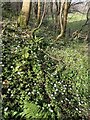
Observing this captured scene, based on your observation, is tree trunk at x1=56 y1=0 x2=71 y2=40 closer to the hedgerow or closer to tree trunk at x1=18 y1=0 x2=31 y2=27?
the hedgerow

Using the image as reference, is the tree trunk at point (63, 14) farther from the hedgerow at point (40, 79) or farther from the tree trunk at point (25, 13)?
the tree trunk at point (25, 13)

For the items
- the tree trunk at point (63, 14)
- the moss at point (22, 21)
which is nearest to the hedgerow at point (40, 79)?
the moss at point (22, 21)

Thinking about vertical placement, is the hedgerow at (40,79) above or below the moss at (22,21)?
below

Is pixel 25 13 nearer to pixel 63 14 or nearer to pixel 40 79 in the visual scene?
pixel 63 14

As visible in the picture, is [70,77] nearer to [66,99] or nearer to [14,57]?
[66,99]

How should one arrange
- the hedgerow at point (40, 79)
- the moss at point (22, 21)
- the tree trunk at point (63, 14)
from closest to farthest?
the hedgerow at point (40, 79) < the moss at point (22, 21) < the tree trunk at point (63, 14)

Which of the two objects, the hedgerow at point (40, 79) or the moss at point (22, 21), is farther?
the moss at point (22, 21)

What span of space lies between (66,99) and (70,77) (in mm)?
703

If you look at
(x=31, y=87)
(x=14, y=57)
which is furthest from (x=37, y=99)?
(x=14, y=57)

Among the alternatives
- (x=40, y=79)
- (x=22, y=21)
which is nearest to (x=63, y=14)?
(x=22, y=21)

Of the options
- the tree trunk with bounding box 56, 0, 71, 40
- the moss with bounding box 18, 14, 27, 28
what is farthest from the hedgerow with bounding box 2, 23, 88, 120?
the tree trunk with bounding box 56, 0, 71, 40

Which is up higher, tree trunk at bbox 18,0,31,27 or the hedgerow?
tree trunk at bbox 18,0,31,27

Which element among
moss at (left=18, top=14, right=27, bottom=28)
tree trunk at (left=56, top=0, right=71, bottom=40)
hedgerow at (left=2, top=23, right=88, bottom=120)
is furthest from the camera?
tree trunk at (left=56, top=0, right=71, bottom=40)

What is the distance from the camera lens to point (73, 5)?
7.50 meters
